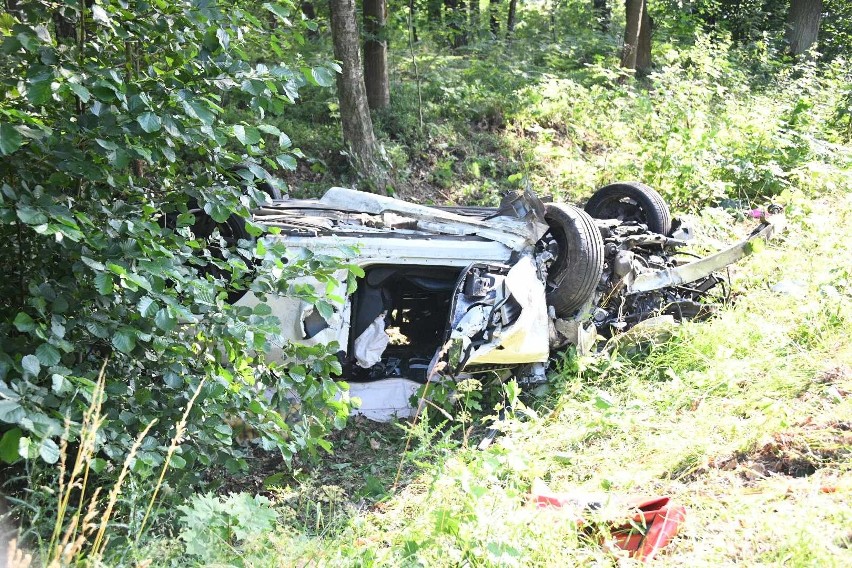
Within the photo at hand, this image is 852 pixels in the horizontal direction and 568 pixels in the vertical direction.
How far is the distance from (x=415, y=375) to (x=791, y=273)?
346 cm

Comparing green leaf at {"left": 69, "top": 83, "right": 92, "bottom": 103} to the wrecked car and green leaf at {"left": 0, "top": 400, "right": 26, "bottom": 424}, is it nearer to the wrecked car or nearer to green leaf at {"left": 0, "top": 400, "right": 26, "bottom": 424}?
green leaf at {"left": 0, "top": 400, "right": 26, "bottom": 424}

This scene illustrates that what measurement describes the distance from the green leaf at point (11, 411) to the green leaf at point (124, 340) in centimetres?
54

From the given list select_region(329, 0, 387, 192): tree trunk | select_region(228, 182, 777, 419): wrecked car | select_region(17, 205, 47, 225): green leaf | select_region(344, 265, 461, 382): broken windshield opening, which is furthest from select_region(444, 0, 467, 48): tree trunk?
select_region(17, 205, 47, 225): green leaf

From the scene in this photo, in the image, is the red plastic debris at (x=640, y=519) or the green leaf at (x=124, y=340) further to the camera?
the red plastic debris at (x=640, y=519)

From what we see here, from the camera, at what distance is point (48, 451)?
8.80ft

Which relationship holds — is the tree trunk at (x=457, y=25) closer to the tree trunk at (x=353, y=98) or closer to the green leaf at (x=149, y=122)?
the tree trunk at (x=353, y=98)

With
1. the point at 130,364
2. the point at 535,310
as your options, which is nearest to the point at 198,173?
the point at 130,364

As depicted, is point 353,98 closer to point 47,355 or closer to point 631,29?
point 631,29

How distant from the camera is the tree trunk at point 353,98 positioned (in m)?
8.81

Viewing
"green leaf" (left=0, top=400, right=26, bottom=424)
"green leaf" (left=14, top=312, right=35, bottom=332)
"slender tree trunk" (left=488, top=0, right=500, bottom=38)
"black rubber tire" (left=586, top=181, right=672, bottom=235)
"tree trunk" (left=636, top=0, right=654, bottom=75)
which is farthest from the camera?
"slender tree trunk" (left=488, top=0, right=500, bottom=38)

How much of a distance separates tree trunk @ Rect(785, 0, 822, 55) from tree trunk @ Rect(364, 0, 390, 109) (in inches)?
374

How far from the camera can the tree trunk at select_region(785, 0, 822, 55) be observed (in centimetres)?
1598

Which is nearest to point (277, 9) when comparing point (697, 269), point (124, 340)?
point (124, 340)

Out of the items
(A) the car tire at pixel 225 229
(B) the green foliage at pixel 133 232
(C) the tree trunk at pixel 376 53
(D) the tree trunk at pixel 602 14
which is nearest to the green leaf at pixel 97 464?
(B) the green foliage at pixel 133 232
